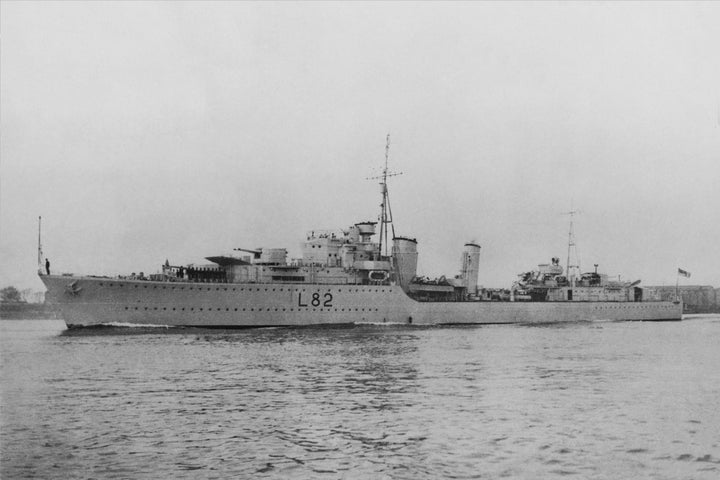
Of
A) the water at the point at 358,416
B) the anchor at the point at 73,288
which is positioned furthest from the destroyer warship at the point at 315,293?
the water at the point at 358,416

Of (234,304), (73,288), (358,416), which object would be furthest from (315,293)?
(358,416)

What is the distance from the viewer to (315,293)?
40.8 metres

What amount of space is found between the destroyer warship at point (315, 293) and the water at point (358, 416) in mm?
12715

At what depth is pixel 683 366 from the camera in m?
20.6

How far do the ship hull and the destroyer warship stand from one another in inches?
2.1

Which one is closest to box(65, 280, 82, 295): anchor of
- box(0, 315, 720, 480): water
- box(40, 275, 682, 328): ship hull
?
box(40, 275, 682, 328): ship hull

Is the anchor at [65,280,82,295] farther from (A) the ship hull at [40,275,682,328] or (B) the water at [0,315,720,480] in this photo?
(B) the water at [0,315,720,480]

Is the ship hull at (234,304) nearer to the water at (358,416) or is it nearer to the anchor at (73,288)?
the anchor at (73,288)

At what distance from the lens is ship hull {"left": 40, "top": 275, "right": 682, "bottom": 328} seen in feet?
116

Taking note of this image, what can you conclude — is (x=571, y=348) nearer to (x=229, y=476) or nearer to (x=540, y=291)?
(x=229, y=476)

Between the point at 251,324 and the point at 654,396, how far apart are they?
27463 millimetres

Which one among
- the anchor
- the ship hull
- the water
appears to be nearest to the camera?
the water

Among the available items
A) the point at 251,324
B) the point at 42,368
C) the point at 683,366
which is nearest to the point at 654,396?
the point at 683,366

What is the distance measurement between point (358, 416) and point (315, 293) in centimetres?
2878
